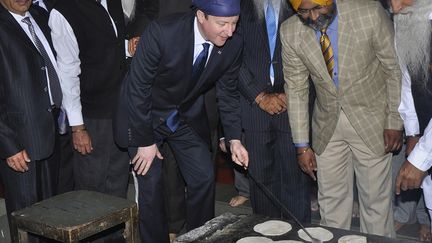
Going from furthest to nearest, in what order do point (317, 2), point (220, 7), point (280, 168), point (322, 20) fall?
1. point (280, 168)
2. point (322, 20)
3. point (317, 2)
4. point (220, 7)

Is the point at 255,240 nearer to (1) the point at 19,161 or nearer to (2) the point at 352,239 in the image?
(2) the point at 352,239

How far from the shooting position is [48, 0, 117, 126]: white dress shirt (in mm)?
4684

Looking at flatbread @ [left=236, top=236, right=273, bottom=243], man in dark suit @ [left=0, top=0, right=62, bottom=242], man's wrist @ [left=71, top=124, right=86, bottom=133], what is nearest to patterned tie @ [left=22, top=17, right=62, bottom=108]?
man in dark suit @ [left=0, top=0, right=62, bottom=242]

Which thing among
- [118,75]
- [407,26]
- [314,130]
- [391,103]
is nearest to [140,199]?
[118,75]

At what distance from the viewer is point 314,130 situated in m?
4.54

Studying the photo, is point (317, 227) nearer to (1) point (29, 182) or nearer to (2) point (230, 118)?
(2) point (230, 118)

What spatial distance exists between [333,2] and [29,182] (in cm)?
228

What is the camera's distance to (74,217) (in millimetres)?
3795

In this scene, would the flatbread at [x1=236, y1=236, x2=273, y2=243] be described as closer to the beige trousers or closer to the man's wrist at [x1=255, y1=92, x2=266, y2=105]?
the beige trousers

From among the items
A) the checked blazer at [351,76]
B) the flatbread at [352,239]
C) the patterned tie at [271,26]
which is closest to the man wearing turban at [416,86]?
the checked blazer at [351,76]

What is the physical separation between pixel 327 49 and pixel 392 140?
0.71m

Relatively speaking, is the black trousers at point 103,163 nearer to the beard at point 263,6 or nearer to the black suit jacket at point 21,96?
the black suit jacket at point 21,96

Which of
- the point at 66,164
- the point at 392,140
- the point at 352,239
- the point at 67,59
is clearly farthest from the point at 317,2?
the point at 66,164

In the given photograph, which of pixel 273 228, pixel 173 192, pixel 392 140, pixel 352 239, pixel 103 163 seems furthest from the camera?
pixel 173 192
